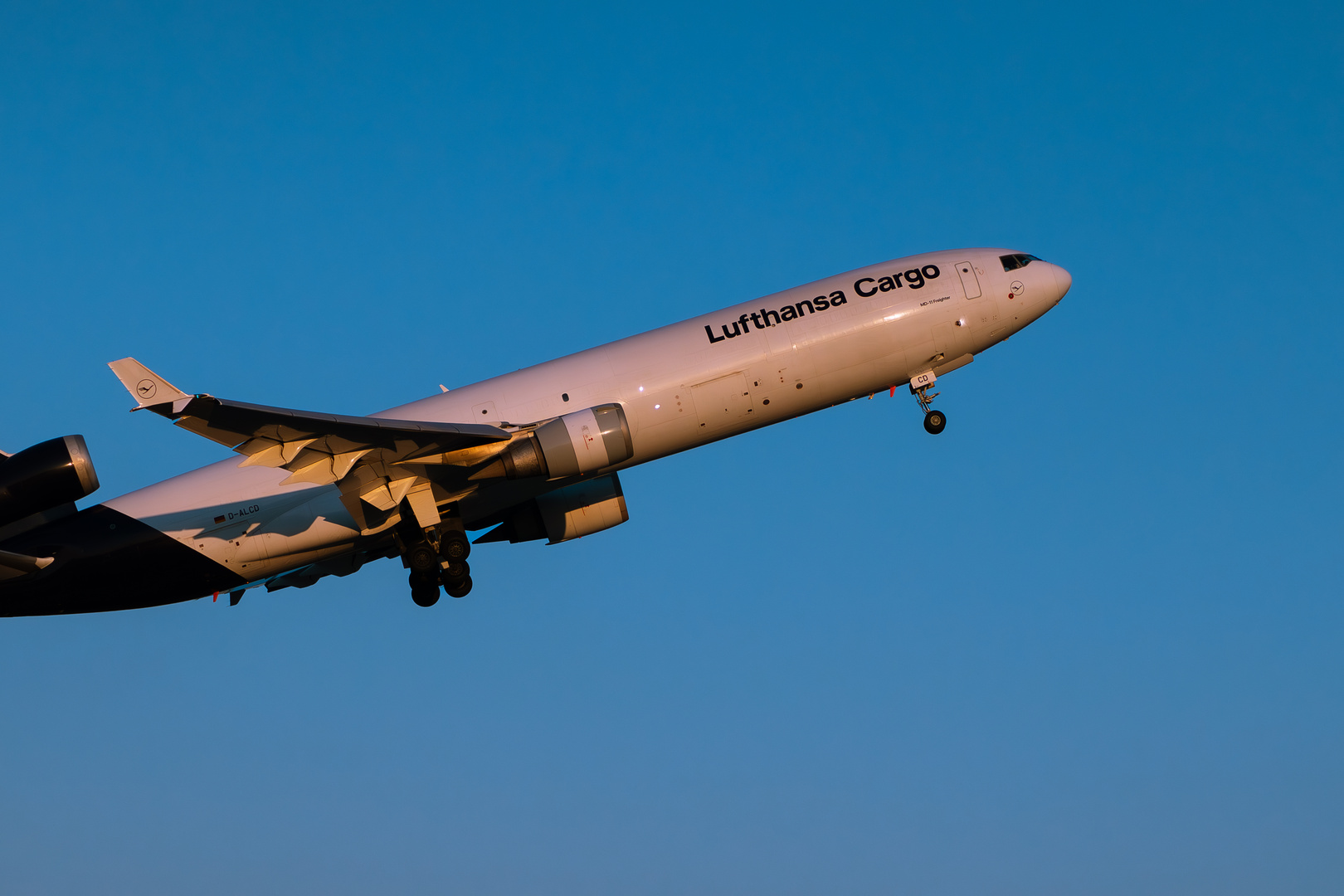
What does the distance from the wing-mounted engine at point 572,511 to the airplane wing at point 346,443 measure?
4.45m

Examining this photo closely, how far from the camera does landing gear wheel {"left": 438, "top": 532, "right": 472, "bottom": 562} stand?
117 ft

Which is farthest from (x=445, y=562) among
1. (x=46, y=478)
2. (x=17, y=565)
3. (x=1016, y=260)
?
(x=1016, y=260)

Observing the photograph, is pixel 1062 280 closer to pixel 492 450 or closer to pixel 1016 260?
pixel 1016 260

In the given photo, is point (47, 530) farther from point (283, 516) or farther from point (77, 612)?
point (283, 516)

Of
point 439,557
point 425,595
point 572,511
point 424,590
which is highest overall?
point 572,511

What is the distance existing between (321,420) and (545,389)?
721 centimetres

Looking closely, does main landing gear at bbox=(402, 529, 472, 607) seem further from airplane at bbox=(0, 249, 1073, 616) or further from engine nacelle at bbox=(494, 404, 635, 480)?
engine nacelle at bbox=(494, 404, 635, 480)

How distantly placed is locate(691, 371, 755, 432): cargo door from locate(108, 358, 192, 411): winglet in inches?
542

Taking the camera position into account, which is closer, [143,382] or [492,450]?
[143,382]

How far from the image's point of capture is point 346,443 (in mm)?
31500

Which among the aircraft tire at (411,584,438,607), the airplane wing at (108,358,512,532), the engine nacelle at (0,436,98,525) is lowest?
the aircraft tire at (411,584,438,607)

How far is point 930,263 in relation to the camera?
124ft

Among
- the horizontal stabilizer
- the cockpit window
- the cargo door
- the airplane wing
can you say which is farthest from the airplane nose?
the horizontal stabilizer

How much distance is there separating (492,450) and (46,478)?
36.3ft
